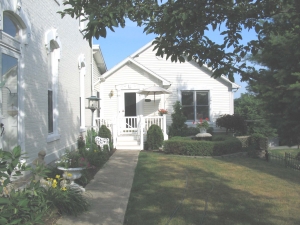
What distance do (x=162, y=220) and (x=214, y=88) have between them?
13433 millimetres

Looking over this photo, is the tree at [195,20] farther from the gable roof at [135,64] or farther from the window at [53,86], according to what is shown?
the gable roof at [135,64]

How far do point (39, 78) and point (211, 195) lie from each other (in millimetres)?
5011

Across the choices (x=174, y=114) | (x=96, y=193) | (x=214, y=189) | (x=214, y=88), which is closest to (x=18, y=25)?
(x=96, y=193)

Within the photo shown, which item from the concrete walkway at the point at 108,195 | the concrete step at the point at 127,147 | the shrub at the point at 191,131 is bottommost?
the concrete walkway at the point at 108,195

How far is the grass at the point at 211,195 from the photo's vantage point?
16.7ft

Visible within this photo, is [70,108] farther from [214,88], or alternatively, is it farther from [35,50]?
[214,88]

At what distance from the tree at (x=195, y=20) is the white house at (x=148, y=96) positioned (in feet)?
33.8

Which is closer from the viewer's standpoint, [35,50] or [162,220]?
[162,220]

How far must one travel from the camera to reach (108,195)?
20.6 feet

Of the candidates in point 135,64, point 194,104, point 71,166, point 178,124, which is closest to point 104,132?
point 178,124

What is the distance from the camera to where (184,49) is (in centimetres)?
346

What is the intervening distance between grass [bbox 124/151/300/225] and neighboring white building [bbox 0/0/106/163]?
2.50m

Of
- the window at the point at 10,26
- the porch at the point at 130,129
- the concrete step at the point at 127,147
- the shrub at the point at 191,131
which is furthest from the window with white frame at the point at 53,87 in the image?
the shrub at the point at 191,131

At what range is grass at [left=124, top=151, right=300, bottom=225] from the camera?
16.7ft
